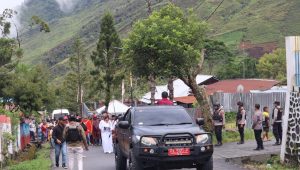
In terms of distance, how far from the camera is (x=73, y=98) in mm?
92875

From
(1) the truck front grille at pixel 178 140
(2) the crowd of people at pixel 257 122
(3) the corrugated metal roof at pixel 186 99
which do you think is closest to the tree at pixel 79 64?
(3) the corrugated metal roof at pixel 186 99

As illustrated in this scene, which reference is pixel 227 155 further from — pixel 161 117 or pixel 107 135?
pixel 107 135

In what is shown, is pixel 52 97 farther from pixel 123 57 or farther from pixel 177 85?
pixel 123 57

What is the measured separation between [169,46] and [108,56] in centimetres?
3566

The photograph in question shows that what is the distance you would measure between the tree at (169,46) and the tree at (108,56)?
Answer: 31319 millimetres

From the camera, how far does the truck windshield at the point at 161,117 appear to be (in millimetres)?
13883

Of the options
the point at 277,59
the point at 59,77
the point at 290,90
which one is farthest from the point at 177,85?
the point at 59,77

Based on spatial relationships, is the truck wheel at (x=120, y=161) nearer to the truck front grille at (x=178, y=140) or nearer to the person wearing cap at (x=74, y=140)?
the person wearing cap at (x=74, y=140)

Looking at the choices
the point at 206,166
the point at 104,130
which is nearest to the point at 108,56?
the point at 104,130

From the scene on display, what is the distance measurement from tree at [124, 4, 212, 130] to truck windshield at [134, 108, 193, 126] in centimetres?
900

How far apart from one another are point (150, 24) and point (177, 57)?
1.84 metres

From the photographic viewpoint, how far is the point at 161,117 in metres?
14.1

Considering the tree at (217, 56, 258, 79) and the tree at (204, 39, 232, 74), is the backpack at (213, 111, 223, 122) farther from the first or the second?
the tree at (217, 56, 258, 79)

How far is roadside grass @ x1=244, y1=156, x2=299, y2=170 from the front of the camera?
14.3 metres
